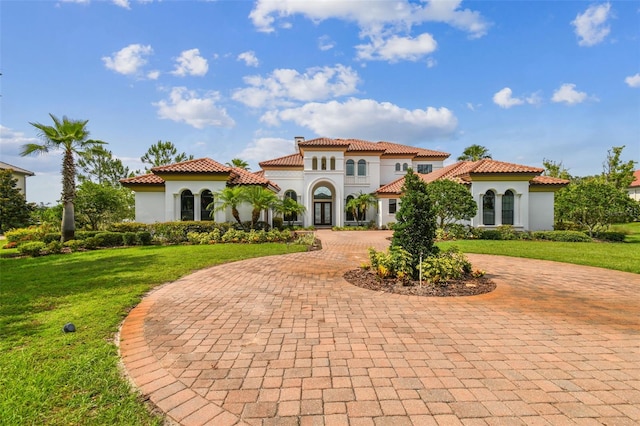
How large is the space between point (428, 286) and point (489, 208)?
57.2 ft

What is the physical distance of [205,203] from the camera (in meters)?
20.3

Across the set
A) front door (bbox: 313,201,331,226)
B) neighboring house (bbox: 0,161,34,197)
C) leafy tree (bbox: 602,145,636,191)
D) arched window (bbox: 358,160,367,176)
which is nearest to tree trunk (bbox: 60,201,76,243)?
front door (bbox: 313,201,331,226)

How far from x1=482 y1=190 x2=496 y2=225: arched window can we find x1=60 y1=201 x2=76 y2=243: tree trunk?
2591 cm

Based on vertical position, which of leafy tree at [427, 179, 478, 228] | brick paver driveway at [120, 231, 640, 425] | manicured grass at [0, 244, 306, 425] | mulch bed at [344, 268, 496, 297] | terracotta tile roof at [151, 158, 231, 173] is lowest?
brick paver driveway at [120, 231, 640, 425]

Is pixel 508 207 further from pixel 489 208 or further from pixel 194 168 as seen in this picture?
pixel 194 168

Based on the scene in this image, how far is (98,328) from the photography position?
4.59 m

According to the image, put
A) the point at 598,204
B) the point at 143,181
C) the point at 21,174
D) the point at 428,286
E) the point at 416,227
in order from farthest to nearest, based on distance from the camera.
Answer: the point at 21,174, the point at 143,181, the point at 598,204, the point at 416,227, the point at 428,286

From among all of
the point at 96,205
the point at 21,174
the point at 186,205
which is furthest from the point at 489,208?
the point at 21,174

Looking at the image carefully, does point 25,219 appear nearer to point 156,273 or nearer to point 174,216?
point 174,216

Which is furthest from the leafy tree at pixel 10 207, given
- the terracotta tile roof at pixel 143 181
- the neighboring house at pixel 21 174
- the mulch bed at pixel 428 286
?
the mulch bed at pixel 428 286

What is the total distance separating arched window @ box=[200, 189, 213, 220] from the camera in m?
20.1

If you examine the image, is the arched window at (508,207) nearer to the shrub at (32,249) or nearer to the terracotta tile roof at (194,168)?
the terracotta tile roof at (194,168)

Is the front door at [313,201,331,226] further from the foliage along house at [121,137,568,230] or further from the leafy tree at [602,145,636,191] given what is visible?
the leafy tree at [602,145,636,191]

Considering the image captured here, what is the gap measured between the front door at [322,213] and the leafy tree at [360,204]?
285cm
